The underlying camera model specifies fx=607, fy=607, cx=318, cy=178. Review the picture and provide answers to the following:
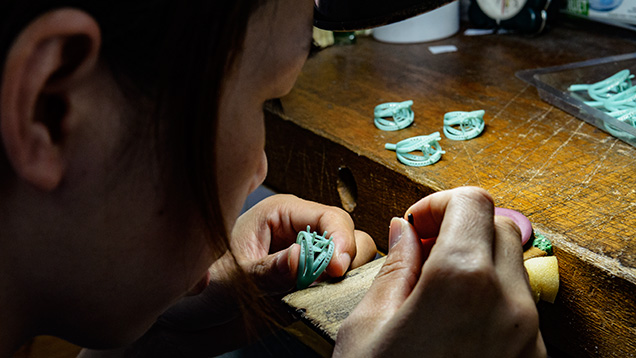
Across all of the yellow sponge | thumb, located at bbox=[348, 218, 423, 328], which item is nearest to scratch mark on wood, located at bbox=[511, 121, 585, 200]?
the yellow sponge

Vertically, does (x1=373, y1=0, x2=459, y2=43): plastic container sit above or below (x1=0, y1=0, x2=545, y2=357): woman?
below

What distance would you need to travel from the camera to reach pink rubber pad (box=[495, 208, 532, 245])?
2.04 feet

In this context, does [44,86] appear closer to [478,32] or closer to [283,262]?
[283,262]

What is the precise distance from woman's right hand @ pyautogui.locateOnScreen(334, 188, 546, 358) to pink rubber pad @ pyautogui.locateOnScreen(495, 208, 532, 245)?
13 centimetres

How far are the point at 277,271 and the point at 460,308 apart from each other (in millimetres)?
281

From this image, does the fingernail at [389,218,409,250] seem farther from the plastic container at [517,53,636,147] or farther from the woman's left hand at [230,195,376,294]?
the plastic container at [517,53,636,147]

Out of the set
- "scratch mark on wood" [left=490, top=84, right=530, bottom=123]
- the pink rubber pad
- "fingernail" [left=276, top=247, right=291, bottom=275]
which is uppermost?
the pink rubber pad

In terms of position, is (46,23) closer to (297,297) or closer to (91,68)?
(91,68)

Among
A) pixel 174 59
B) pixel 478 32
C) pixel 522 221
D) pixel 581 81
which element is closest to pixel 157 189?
pixel 174 59

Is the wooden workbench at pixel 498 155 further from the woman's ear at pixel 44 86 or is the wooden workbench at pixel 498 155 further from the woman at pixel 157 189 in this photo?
the woman's ear at pixel 44 86

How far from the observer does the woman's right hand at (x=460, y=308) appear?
1.47 ft

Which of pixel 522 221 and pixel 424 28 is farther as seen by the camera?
pixel 424 28

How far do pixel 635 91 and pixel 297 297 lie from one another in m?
0.63

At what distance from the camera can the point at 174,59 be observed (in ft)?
1.19
